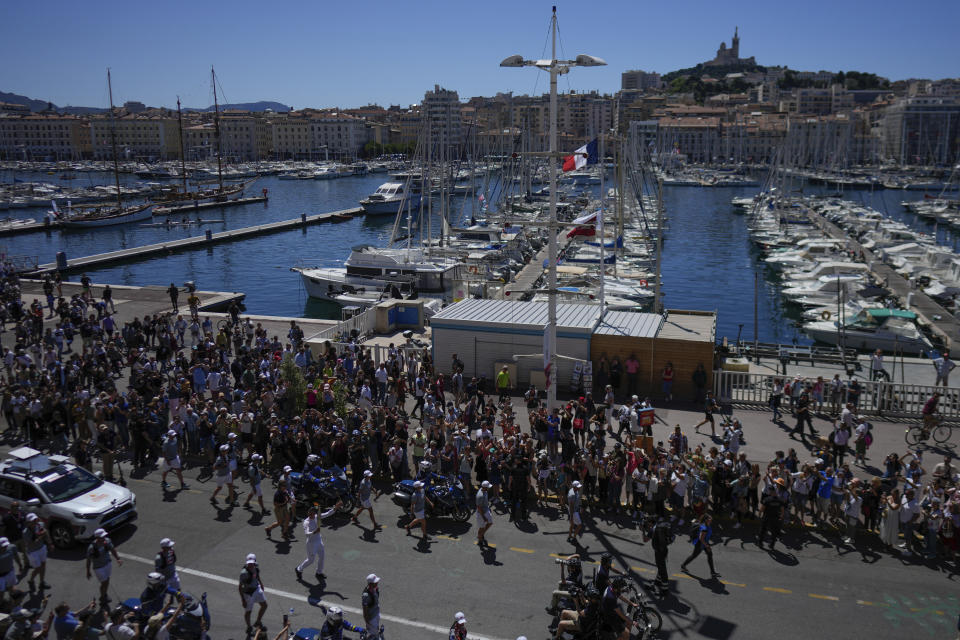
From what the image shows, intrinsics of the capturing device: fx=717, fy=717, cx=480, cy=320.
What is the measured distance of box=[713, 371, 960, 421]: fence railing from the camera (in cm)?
1923

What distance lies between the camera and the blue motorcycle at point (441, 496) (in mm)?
14055

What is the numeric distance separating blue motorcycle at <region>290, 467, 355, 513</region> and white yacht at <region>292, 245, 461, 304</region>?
1037 inches

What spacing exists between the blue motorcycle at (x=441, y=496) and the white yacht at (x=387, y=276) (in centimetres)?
2657

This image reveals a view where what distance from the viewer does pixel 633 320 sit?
2281cm

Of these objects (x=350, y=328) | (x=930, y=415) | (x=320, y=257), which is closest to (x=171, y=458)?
(x=350, y=328)

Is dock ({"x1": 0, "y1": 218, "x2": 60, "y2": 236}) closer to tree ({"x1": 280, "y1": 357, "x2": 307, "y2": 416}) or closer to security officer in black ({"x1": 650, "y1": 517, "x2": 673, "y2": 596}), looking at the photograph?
tree ({"x1": 280, "y1": 357, "x2": 307, "y2": 416})

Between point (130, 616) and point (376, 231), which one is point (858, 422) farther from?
point (376, 231)

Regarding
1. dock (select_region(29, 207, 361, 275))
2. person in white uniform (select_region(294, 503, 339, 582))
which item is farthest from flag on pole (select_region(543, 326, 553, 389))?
dock (select_region(29, 207, 361, 275))

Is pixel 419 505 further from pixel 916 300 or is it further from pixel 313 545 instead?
pixel 916 300

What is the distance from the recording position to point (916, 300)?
137ft

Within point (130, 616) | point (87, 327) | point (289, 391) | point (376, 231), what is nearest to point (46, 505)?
point (130, 616)

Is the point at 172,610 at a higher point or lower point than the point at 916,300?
higher

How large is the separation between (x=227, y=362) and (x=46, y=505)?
1023 centimetres

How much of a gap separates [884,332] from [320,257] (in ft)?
153
